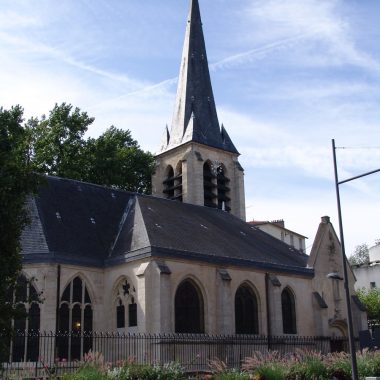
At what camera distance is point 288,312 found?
29.0 meters

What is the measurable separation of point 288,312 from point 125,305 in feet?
28.4

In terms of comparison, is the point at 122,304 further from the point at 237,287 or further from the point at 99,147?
the point at 99,147

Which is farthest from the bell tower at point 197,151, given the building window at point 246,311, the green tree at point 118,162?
the building window at point 246,311

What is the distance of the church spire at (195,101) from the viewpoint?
124 feet

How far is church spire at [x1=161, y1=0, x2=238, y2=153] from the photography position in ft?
124

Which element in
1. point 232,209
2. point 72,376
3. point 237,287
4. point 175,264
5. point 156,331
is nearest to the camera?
point 72,376

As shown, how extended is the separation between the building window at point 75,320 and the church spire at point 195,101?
14709mm

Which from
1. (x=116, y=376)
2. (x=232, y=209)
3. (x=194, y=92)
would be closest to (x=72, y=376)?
(x=116, y=376)

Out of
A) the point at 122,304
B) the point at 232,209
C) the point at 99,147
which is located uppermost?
the point at 99,147

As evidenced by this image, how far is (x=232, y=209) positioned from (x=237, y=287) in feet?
37.2

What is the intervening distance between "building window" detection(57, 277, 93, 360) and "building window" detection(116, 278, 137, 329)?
1.16 m

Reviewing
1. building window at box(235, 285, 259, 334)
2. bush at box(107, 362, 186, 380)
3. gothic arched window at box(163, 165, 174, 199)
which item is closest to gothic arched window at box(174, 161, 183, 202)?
gothic arched window at box(163, 165, 174, 199)

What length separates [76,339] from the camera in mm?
23531

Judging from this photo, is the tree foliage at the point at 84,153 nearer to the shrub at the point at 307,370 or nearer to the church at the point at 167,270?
the church at the point at 167,270
